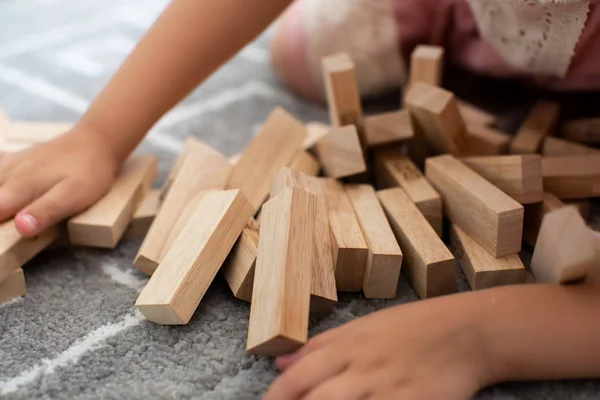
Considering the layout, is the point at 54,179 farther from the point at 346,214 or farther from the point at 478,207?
the point at 478,207

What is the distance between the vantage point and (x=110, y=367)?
22.7 inches

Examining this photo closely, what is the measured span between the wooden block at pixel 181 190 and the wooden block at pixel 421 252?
21 centimetres

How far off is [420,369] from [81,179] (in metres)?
0.44

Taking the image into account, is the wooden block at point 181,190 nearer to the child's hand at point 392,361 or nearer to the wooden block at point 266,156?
the wooden block at point 266,156

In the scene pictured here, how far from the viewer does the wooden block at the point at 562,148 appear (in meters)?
0.78

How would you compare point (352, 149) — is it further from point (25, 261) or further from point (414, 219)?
point (25, 261)

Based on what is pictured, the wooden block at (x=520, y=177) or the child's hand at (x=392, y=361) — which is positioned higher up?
the wooden block at (x=520, y=177)

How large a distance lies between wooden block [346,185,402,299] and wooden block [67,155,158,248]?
0.27 metres

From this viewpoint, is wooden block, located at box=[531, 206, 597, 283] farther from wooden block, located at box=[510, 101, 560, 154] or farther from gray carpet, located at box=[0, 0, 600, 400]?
wooden block, located at box=[510, 101, 560, 154]

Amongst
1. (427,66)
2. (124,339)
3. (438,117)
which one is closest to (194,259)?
(124,339)

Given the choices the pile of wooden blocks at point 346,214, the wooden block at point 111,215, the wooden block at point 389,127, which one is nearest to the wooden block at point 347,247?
the pile of wooden blocks at point 346,214

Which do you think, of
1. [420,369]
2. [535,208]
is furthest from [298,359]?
[535,208]

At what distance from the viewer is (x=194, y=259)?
604 millimetres

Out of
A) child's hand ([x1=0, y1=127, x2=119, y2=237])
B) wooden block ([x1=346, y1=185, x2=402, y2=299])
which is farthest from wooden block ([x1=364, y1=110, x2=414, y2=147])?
child's hand ([x1=0, y1=127, x2=119, y2=237])
